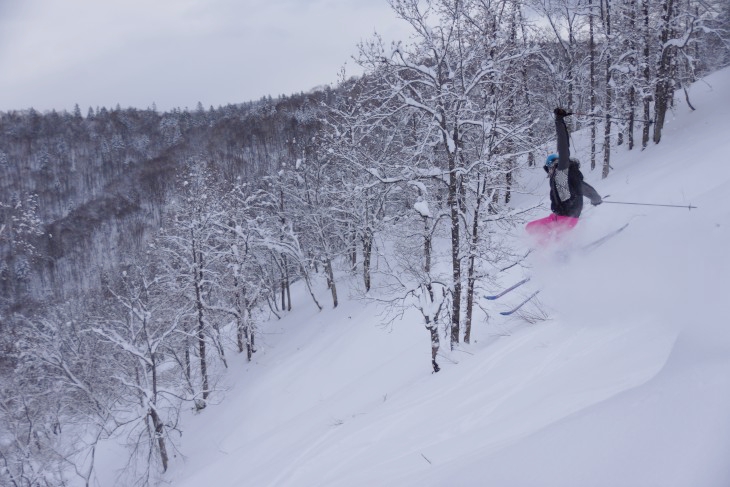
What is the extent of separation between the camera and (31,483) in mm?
15875

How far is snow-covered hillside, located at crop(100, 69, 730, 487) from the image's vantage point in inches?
92.0

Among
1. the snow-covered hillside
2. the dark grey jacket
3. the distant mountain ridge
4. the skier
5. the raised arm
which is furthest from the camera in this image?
the distant mountain ridge

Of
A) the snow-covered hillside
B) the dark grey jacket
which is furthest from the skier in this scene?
the snow-covered hillside

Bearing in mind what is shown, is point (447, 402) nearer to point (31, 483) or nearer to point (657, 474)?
point (657, 474)

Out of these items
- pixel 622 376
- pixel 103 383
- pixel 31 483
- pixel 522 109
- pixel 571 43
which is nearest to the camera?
pixel 622 376

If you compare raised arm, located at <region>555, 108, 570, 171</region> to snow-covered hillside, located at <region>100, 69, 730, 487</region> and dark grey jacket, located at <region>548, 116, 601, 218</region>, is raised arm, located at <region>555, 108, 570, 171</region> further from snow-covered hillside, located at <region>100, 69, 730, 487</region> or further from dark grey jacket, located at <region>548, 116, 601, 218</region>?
snow-covered hillside, located at <region>100, 69, 730, 487</region>

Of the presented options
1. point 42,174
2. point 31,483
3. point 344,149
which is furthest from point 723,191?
point 42,174

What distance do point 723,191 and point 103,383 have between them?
30.8 metres

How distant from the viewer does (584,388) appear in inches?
139

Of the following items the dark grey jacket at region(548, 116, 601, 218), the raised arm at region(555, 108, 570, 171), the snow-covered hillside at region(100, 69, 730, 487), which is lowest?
the snow-covered hillside at region(100, 69, 730, 487)

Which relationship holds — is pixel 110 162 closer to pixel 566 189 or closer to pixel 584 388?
pixel 566 189

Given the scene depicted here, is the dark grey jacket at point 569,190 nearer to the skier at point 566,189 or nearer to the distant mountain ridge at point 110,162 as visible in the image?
the skier at point 566,189

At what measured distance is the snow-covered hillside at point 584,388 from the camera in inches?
92.0

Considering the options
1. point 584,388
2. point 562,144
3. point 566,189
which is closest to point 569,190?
point 566,189
